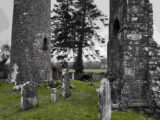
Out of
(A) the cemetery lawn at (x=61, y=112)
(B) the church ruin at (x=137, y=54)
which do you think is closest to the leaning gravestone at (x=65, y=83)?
(A) the cemetery lawn at (x=61, y=112)

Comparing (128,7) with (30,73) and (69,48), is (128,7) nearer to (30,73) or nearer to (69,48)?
(30,73)

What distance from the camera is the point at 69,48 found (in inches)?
1689

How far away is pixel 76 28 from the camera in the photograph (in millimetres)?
43031

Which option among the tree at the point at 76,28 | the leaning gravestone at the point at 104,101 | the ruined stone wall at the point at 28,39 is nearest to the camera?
the leaning gravestone at the point at 104,101

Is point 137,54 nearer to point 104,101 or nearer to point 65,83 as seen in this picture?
point 65,83

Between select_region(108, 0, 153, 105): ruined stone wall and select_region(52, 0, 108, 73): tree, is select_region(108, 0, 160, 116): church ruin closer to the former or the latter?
select_region(108, 0, 153, 105): ruined stone wall

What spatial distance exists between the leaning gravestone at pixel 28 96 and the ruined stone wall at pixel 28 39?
12.0m

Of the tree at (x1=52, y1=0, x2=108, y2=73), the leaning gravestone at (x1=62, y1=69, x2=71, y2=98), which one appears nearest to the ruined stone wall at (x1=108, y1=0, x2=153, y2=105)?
the leaning gravestone at (x1=62, y1=69, x2=71, y2=98)

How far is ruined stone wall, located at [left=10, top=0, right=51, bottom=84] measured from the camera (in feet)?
91.7

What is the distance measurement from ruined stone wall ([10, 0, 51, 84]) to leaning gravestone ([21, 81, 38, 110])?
11964 mm

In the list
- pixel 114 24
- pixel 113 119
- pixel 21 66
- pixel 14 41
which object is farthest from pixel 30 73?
pixel 113 119

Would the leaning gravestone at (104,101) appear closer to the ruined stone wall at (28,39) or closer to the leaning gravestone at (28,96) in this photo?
the leaning gravestone at (28,96)

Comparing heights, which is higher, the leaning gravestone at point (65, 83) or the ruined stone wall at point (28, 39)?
the ruined stone wall at point (28, 39)

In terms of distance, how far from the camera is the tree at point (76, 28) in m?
42.5
